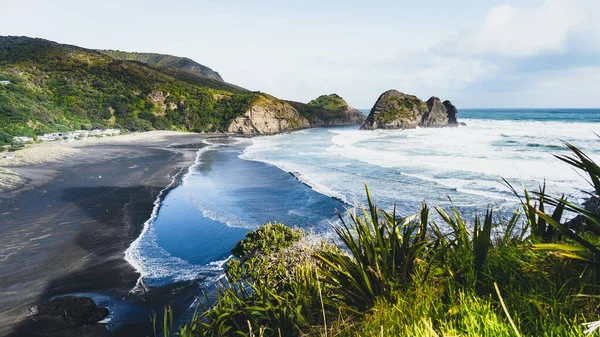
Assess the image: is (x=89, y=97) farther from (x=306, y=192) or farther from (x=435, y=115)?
(x=435, y=115)

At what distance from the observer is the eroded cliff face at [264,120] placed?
92.6m

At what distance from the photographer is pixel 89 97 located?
79812mm

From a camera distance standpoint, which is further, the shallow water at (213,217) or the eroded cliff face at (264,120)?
the eroded cliff face at (264,120)

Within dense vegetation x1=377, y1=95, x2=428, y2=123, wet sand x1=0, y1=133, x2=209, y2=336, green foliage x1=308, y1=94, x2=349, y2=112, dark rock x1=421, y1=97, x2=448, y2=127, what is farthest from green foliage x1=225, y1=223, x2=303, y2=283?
green foliage x1=308, y1=94, x2=349, y2=112

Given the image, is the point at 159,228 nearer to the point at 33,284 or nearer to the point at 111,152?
the point at 33,284

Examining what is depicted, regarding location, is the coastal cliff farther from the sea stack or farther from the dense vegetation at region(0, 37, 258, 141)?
the dense vegetation at region(0, 37, 258, 141)

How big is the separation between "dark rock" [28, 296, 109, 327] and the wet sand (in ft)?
0.97

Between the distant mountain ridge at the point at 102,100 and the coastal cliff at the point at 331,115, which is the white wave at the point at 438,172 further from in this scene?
the coastal cliff at the point at 331,115

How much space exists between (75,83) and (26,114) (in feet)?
100

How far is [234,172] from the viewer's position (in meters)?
31.2

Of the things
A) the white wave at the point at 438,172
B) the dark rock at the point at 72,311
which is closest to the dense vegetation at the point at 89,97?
the white wave at the point at 438,172

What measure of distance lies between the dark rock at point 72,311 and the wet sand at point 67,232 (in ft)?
0.97

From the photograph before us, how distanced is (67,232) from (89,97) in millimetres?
77702

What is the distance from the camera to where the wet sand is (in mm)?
10211
